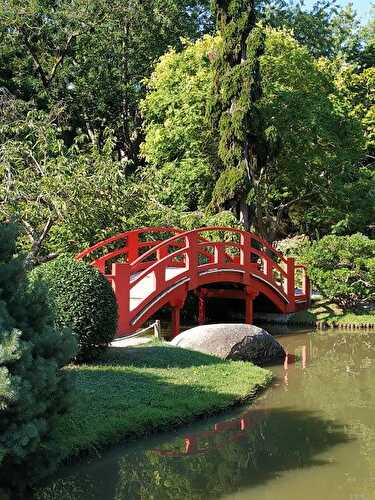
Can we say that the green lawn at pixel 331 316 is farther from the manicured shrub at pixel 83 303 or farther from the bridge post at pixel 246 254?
the manicured shrub at pixel 83 303

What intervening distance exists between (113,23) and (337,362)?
1727 centimetres

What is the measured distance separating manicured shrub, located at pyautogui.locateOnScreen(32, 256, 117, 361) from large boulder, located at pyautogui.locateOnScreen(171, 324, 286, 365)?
183 cm

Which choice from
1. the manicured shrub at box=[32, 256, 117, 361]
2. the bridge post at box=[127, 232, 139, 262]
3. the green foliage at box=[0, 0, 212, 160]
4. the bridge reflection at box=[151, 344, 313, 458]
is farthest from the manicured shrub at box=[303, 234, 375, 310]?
the green foliage at box=[0, 0, 212, 160]

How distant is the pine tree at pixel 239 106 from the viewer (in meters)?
18.0

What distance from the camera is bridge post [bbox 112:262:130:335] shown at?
10867 mm

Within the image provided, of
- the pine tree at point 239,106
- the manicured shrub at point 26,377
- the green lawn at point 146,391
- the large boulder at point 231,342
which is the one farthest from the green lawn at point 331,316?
the manicured shrub at point 26,377

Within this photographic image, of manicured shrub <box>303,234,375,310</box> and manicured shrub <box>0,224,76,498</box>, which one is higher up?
manicured shrub <box>303,234,375,310</box>

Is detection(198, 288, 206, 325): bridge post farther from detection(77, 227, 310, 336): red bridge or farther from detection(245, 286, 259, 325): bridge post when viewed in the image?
detection(245, 286, 259, 325): bridge post

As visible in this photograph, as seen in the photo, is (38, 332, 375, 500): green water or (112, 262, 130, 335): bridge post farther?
(112, 262, 130, 335): bridge post

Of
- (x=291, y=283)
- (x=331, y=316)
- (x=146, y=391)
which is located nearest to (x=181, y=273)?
(x=291, y=283)

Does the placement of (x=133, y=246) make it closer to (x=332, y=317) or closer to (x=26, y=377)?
(x=332, y=317)

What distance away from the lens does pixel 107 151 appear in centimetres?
1633

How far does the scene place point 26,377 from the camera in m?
4.64

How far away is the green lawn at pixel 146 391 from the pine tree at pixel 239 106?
882 cm
